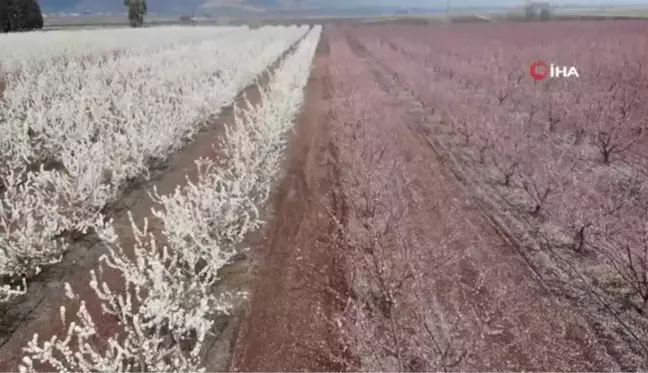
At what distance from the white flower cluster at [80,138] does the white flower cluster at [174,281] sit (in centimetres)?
103

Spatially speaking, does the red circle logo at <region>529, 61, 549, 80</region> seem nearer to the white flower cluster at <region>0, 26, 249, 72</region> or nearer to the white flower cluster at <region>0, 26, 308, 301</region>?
the white flower cluster at <region>0, 26, 308, 301</region>

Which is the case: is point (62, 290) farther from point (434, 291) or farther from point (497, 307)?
point (497, 307)

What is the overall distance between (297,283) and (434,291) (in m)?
1.80

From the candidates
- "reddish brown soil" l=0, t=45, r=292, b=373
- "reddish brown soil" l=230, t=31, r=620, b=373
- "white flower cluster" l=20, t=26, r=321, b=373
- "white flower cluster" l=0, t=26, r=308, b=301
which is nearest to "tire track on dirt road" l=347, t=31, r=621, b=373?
"reddish brown soil" l=230, t=31, r=620, b=373

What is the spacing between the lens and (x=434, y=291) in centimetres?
770

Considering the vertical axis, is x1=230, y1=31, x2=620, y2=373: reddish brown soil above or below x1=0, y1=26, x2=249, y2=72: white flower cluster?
below

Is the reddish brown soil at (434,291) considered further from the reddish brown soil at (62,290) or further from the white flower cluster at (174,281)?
the reddish brown soil at (62,290)

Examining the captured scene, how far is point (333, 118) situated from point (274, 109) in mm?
2652

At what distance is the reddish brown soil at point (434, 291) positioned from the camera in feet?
21.1

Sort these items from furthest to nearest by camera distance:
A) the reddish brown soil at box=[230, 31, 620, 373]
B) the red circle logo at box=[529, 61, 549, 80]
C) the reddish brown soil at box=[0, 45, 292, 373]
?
the red circle logo at box=[529, 61, 549, 80] → the reddish brown soil at box=[0, 45, 292, 373] → the reddish brown soil at box=[230, 31, 620, 373]

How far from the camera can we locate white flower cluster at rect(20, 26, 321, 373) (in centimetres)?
572

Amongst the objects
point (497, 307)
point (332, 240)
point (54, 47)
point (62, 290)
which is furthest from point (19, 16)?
point (497, 307)

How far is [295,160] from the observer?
1416cm

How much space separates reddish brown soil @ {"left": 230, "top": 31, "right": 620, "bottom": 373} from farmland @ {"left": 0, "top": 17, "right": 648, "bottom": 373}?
0.03m
